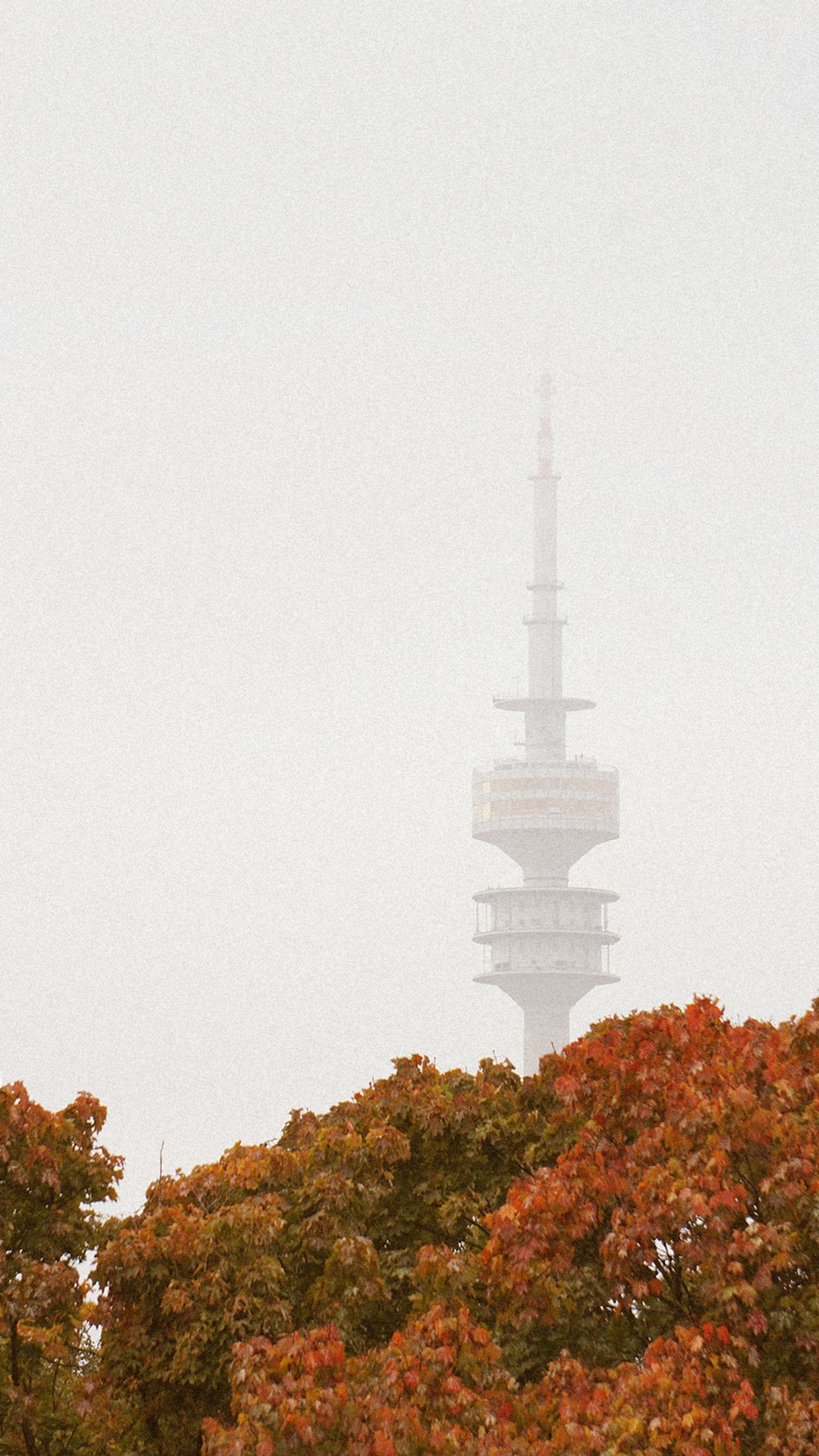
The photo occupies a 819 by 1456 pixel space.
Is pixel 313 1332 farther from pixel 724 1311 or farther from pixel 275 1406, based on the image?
pixel 724 1311

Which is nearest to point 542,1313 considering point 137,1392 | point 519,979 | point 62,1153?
point 137,1392

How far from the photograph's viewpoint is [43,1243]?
2473 cm

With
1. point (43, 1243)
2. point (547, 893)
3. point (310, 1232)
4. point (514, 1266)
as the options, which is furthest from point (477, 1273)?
point (547, 893)

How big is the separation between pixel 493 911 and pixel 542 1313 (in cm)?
17674

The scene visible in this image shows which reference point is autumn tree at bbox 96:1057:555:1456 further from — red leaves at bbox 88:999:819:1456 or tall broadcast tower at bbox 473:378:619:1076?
tall broadcast tower at bbox 473:378:619:1076

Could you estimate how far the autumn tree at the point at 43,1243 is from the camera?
2370 centimetres

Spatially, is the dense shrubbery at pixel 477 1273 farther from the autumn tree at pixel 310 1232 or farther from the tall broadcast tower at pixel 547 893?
the tall broadcast tower at pixel 547 893

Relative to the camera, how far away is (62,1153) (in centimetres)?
2520

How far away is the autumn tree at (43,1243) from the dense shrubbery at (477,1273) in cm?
6

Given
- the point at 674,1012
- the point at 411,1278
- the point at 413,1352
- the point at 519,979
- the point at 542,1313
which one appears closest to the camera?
the point at 413,1352

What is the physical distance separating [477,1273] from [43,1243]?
17.8 ft

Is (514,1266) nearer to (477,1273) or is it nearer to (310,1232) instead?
(477,1273)

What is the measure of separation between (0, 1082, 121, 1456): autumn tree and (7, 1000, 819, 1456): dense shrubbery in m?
0.06

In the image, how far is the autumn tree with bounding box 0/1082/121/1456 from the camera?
23.7 m
